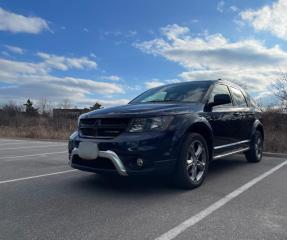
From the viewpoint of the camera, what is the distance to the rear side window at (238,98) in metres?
7.27

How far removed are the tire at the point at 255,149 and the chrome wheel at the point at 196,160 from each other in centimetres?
277

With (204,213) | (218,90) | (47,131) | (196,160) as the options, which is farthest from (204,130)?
(47,131)

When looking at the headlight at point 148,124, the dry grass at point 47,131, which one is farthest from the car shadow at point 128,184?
the dry grass at point 47,131

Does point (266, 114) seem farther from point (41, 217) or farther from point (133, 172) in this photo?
point (41, 217)

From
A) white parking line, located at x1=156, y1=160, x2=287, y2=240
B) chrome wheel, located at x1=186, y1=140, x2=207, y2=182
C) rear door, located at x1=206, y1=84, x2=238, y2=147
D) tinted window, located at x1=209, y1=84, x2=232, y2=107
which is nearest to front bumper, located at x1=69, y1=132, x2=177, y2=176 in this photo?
chrome wheel, located at x1=186, y1=140, x2=207, y2=182

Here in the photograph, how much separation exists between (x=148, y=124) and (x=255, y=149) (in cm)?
415

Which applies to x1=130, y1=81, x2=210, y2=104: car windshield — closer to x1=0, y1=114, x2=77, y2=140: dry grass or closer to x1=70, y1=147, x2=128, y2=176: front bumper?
x1=70, y1=147, x2=128, y2=176: front bumper

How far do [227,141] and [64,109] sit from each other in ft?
96.8

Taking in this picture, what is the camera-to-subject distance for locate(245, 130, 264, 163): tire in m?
8.05

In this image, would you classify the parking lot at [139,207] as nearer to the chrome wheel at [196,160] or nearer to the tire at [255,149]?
the chrome wheel at [196,160]

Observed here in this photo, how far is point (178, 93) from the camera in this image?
6.41 metres

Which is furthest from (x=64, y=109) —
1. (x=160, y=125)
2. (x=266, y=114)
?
(x=160, y=125)

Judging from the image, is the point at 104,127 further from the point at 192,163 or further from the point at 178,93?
the point at 178,93

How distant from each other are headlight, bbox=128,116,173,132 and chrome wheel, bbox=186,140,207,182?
0.65 meters
